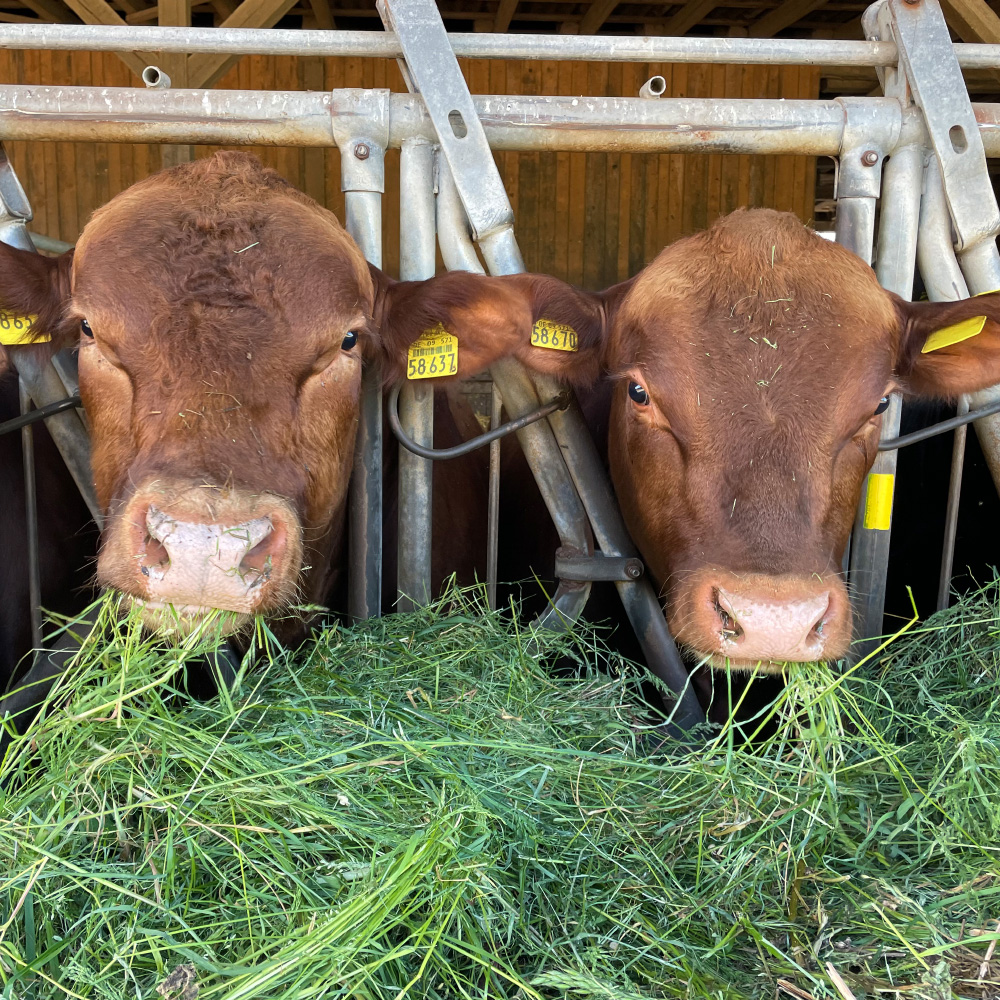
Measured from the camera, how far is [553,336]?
10.9 ft

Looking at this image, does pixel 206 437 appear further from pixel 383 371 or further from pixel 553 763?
pixel 553 763

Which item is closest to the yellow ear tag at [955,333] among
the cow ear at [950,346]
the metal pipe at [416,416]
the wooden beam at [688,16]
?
the cow ear at [950,346]

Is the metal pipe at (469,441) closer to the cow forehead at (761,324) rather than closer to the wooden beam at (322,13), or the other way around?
the cow forehead at (761,324)

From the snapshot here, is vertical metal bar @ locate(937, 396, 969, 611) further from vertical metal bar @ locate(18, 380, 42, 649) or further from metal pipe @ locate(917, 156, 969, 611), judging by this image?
vertical metal bar @ locate(18, 380, 42, 649)

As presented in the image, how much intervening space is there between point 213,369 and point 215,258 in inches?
14.6

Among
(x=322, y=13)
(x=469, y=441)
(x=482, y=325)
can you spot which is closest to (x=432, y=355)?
(x=482, y=325)

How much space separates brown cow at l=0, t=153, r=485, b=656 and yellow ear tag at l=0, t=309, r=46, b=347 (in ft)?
0.12

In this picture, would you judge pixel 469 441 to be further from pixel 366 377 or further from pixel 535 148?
pixel 535 148

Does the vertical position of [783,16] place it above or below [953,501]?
above

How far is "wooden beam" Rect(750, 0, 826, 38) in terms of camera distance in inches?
508

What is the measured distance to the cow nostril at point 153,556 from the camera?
7.03ft

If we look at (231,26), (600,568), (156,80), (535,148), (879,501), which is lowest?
(600,568)

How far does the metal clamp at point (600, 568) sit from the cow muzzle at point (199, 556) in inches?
52.5

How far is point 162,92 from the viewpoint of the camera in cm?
328
